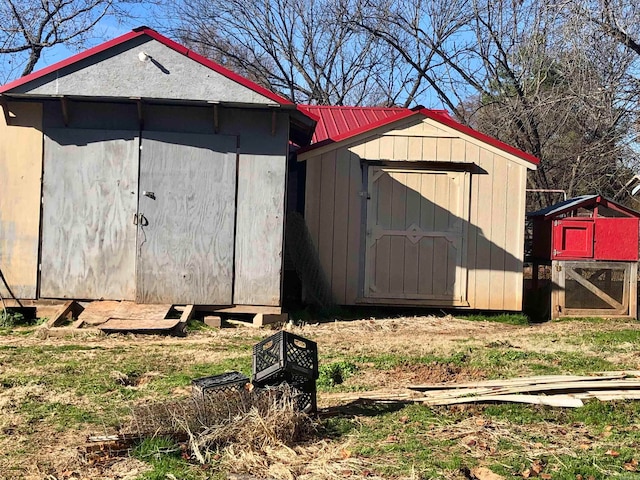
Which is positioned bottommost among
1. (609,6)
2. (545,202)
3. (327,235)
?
(327,235)

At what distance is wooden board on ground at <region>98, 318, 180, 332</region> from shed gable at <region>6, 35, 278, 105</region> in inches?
113

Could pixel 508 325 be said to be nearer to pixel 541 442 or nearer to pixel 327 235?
pixel 327 235

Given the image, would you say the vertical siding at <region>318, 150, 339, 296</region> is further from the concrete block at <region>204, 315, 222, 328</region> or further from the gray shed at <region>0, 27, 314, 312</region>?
the concrete block at <region>204, 315, 222, 328</region>

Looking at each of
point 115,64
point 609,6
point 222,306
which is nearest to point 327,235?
point 222,306

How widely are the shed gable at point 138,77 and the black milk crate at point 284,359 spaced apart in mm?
5041

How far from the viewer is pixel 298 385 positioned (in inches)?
181

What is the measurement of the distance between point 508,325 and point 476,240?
4.62 feet

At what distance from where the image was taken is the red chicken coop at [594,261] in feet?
35.4

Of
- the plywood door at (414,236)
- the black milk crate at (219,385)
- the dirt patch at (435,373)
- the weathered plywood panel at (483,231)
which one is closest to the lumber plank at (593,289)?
the weathered plywood panel at (483,231)

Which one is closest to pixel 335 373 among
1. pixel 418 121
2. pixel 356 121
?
pixel 418 121

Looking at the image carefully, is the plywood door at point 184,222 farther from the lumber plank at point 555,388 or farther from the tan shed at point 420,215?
the lumber plank at point 555,388

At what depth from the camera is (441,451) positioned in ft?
13.5

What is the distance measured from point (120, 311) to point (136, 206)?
4.72 ft

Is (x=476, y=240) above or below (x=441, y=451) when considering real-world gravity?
A: above
